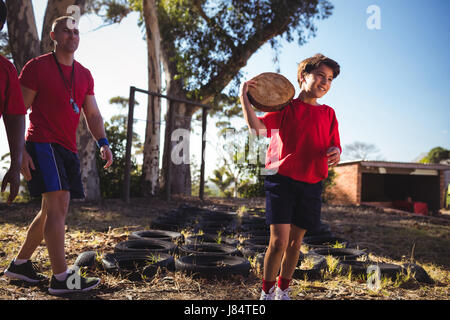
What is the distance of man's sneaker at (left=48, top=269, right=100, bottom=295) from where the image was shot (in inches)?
108

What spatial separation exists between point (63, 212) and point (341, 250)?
3387 mm

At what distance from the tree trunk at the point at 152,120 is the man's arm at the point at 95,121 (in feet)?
29.9

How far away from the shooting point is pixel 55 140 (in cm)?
271

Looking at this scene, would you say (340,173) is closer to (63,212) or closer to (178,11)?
(178,11)

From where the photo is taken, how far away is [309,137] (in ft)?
8.39

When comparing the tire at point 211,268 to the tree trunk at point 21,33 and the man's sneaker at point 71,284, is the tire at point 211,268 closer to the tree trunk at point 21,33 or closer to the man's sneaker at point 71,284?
the man's sneaker at point 71,284

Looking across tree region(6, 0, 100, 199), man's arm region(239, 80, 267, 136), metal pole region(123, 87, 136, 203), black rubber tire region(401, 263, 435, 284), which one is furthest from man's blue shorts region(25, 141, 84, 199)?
tree region(6, 0, 100, 199)

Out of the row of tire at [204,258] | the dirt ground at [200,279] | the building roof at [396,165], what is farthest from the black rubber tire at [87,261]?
the building roof at [396,165]

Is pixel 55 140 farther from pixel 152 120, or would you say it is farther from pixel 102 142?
pixel 152 120

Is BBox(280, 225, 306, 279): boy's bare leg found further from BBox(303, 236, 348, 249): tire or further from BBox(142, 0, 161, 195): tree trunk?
BBox(142, 0, 161, 195): tree trunk

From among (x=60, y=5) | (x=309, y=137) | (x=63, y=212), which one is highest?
(x=60, y=5)

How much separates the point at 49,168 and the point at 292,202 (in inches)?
71.2

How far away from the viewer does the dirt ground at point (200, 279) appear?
9.71 ft
